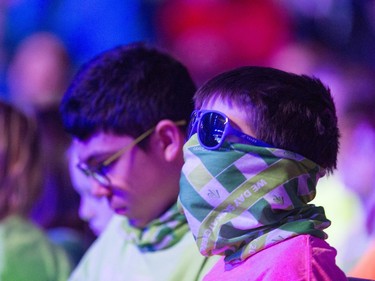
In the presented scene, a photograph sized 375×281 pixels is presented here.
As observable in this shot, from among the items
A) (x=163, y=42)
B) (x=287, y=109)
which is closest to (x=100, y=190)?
(x=287, y=109)

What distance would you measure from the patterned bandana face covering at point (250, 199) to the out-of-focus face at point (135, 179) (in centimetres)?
64

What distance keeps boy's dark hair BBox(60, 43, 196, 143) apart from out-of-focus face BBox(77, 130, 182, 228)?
0.15ft

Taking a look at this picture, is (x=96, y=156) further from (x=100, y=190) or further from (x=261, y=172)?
(x=261, y=172)

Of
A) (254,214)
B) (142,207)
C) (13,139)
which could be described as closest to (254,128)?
(254,214)

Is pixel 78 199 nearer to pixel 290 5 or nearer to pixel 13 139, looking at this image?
pixel 13 139

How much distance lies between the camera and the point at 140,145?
2.46 metres

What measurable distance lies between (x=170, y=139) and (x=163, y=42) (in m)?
2.56

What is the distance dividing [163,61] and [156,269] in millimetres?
676

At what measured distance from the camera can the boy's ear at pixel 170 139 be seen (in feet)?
8.02

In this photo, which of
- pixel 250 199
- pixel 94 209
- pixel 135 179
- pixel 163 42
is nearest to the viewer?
pixel 250 199

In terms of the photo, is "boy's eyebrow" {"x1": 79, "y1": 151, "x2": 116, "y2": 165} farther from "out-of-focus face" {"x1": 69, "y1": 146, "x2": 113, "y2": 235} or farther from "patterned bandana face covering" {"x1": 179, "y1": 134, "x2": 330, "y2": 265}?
"patterned bandana face covering" {"x1": 179, "y1": 134, "x2": 330, "y2": 265}

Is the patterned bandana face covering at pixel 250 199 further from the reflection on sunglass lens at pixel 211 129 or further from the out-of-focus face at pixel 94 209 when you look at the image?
the out-of-focus face at pixel 94 209

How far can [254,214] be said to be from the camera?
5.67 feet

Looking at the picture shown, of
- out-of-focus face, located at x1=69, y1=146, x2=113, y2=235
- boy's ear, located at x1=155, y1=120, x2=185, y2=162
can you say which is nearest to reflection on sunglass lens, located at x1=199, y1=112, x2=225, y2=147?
boy's ear, located at x1=155, y1=120, x2=185, y2=162
